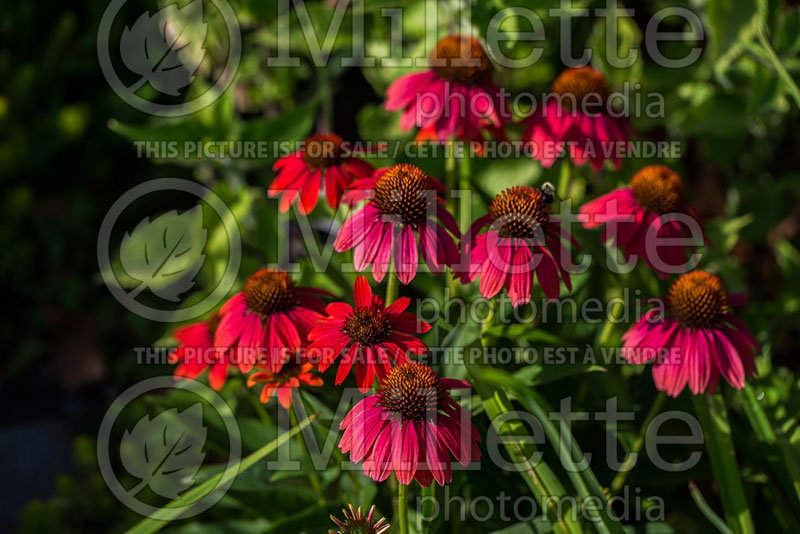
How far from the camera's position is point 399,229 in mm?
916

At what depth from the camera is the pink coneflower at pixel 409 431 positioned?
0.77 metres

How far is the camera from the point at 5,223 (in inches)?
83.5

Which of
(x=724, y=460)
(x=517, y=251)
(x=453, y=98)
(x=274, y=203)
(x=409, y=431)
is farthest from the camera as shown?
(x=274, y=203)

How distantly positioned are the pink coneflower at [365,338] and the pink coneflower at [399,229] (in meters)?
0.04

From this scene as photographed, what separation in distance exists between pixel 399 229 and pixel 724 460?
0.54 metres

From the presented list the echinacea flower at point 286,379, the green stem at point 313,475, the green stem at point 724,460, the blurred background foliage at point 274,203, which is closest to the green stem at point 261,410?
the blurred background foliage at point 274,203

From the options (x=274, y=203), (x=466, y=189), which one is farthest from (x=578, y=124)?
(x=274, y=203)

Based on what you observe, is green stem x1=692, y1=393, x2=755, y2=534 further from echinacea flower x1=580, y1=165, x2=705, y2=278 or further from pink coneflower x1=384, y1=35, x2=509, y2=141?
pink coneflower x1=384, y1=35, x2=509, y2=141

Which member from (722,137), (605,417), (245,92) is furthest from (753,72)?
(245,92)

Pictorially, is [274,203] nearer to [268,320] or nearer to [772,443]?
[268,320]

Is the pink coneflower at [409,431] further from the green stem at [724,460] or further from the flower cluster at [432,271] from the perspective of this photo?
the green stem at [724,460]

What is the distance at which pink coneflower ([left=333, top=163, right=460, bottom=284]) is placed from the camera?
0.89 meters

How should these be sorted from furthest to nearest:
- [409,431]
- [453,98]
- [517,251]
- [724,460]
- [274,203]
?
[274,203], [453,98], [724,460], [517,251], [409,431]

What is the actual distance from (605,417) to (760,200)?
3.32 feet
